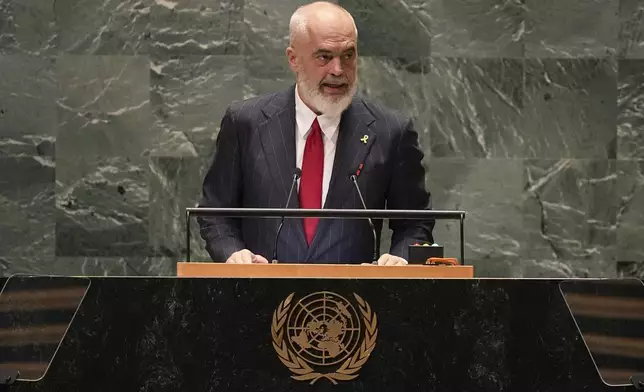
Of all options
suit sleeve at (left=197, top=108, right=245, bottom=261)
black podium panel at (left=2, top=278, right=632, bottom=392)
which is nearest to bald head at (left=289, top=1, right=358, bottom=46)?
suit sleeve at (left=197, top=108, right=245, bottom=261)

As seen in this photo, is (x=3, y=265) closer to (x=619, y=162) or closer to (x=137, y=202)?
(x=137, y=202)

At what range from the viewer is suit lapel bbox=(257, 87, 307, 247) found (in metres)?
4.20

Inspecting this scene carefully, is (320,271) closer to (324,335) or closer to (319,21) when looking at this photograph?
(324,335)

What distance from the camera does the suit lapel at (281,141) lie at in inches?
165

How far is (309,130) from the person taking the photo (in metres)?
4.38

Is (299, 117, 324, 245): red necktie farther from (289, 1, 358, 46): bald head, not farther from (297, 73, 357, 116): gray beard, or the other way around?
(289, 1, 358, 46): bald head

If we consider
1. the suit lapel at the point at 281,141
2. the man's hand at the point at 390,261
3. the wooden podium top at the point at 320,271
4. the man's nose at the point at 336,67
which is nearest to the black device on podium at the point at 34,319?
the wooden podium top at the point at 320,271

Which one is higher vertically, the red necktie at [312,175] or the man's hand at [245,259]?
the red necktie at [312,175]

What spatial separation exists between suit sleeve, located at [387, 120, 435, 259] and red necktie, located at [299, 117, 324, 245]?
0.32 metres

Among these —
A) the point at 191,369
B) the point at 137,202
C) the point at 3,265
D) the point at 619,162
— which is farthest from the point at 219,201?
the point at 619,162

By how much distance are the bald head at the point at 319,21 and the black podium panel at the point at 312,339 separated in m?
1.73

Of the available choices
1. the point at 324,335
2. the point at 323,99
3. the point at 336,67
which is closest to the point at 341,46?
the point at 336,67

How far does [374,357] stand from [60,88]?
4.02 m

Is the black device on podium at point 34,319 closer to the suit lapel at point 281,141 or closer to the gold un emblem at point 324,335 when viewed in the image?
the gold un emblem at point 324,335
